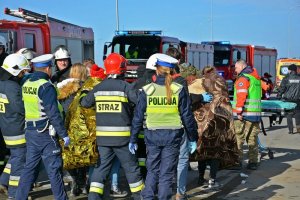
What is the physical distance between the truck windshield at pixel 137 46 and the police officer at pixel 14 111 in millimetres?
12646

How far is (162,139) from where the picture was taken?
5.70m

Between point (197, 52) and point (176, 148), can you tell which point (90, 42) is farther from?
point (176, 148)

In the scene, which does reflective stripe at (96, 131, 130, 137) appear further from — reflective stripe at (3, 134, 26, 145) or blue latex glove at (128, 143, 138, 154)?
reflective stripe at (3, 134, 26, 145)

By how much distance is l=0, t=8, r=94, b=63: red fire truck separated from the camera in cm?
1445

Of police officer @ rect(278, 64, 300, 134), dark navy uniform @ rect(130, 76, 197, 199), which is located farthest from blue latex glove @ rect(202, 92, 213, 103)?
police officer @ rect(278, 64, 300, 134)

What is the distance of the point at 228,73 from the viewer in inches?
1182

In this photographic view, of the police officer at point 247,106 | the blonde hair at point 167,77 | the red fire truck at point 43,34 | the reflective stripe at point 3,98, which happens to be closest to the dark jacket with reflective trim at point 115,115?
the blonde hair at point 167,77

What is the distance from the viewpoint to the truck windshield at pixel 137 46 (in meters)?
19.2

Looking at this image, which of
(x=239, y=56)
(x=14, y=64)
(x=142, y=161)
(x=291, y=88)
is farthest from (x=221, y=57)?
(x=14, y=64)

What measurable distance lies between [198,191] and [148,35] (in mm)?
12381

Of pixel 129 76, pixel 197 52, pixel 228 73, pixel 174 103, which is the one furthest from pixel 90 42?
pixel 174 103

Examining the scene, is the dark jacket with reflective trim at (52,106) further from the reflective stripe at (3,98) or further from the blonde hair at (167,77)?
the blonde hair at (167,77)

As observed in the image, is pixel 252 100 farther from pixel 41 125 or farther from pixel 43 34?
pixel 43 34

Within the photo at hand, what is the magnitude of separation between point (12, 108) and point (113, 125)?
4.76ft
